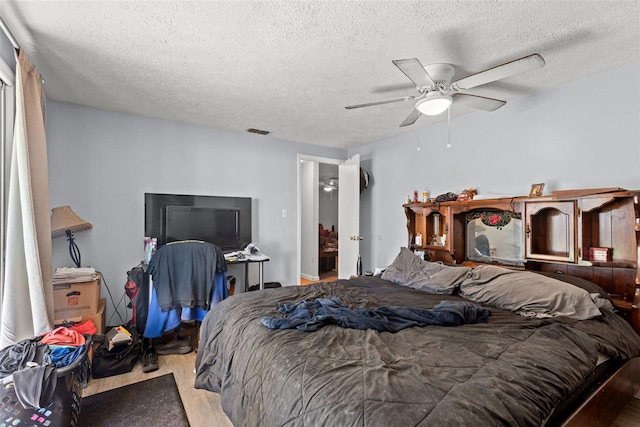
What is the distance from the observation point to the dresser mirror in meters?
2.96

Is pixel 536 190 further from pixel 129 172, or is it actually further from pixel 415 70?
pixel 129 172

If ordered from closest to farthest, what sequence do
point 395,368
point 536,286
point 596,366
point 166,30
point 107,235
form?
point 395,368, point 596,366, point 166,30, point 536,286, point 107,235

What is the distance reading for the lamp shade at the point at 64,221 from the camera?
293 centimetres

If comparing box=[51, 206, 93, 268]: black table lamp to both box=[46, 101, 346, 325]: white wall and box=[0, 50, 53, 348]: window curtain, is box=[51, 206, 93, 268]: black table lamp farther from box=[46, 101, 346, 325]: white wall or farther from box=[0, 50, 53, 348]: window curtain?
box=[0, 50, 53, 348]: window curtain

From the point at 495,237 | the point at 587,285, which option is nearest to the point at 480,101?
the point at 495,237

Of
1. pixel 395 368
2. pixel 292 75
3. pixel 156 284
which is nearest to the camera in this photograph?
pixel 395 368

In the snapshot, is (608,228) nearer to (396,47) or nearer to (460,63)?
(460,63)

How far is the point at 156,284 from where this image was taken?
8.71ft

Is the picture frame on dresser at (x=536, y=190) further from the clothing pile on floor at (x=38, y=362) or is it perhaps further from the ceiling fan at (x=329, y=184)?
the ceiling fan at (x=329, y=184)

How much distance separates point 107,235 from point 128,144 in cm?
104

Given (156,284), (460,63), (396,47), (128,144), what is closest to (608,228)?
(460,63)

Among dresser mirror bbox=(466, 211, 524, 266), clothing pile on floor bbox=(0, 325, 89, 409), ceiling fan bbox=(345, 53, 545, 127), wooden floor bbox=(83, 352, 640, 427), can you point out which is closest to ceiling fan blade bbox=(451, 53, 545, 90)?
ceiling fan bbox=(345, 53, 545, 127)

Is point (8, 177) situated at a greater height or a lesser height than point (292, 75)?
lesser

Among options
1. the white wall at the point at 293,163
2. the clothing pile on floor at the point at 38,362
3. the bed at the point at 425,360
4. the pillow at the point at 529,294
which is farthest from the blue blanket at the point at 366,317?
the white wall at the point at 293,163
